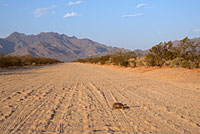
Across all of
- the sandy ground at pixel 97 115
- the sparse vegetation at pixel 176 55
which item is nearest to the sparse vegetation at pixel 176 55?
the sparse vegetation at pixel 176 55

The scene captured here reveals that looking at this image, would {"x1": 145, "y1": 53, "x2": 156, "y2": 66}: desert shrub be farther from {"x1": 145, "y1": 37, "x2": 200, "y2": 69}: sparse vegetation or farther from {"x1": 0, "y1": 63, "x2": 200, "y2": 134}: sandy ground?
{"x1": 0, "y1": 63, "x2": 200, "y2": 134}: sandy ground

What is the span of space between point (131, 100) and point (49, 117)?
12.8 ft

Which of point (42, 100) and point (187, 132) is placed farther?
point (42, 100)

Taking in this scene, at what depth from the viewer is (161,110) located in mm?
7520

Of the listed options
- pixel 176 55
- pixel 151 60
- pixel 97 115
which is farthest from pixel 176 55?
pixel 97 115

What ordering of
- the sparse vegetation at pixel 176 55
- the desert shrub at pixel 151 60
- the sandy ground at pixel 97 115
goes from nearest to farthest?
the sandy ground at pixel 97 115 < the sparse vegetation at pixel 176 55 < the desert shrub at pixel 151 60

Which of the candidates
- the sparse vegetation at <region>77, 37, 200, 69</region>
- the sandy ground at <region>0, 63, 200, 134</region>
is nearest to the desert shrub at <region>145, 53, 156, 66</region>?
the sparse vegetation at <region>77, 37, 200, 69</region>

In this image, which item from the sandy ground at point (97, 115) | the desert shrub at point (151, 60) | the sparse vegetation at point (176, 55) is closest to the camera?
the sandy ground at point (97, 115)

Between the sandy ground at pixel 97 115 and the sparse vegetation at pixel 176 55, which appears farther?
the sparse vegetation at pixel 176 55

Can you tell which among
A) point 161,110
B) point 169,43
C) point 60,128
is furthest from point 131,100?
point 169,43

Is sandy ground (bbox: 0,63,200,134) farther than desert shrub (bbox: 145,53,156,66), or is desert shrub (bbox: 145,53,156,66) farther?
desert shrub (bbox: 145,53,156,66)

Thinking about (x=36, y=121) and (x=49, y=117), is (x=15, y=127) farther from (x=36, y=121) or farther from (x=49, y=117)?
(x=49, y=117)

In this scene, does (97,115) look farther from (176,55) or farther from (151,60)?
(151,60)

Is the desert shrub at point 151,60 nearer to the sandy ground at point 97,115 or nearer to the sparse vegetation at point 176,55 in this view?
the sparse vegetation at point 176,55
